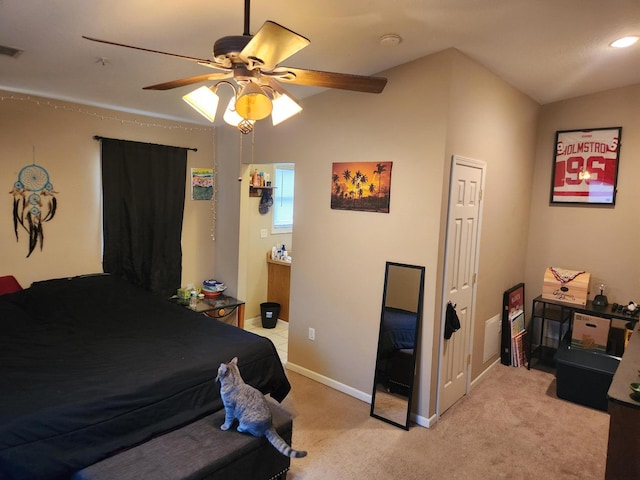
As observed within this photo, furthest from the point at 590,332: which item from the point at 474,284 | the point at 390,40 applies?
the point at 390,40

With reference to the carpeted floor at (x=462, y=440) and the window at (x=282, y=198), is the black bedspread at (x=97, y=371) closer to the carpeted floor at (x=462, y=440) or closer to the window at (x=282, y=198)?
the carpeted floor at (x=462, y=440)

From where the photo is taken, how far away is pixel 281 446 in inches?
75.5

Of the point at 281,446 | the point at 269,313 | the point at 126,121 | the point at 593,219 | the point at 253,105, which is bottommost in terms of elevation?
the point at 269,313

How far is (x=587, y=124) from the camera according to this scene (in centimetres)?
392

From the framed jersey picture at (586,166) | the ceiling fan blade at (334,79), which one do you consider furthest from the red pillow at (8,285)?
the framed jersey picture at (586,166)

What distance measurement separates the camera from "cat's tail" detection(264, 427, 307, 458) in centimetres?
188

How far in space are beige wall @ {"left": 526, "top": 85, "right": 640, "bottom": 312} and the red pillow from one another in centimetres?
489

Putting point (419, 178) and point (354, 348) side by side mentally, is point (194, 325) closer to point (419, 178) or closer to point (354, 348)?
point (354, 348)

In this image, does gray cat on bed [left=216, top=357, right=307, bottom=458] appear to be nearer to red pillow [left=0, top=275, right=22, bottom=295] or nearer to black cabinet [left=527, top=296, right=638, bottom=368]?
red pillow [left=0, top=275, right=22, bottom=295]

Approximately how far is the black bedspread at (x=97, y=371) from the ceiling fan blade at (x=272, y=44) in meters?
1.70

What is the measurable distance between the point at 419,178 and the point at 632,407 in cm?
176

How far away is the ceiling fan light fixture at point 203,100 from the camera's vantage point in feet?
6.11

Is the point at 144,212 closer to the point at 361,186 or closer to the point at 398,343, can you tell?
the point at 361,186

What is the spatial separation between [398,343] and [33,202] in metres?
3.20
